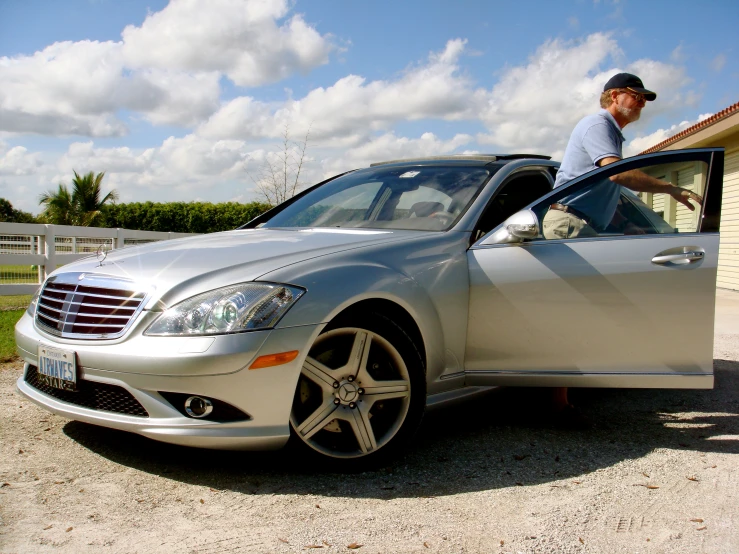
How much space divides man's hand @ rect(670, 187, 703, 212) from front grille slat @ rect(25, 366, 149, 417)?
3.01m

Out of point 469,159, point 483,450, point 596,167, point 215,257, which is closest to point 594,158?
point 596,167

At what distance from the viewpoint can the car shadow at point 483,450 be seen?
126 inches

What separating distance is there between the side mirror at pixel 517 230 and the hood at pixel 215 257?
0.44 metres

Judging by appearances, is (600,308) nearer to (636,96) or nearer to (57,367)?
(636,96)

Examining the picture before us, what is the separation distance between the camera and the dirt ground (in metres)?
2.62

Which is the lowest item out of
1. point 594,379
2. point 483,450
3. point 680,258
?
point 483,450

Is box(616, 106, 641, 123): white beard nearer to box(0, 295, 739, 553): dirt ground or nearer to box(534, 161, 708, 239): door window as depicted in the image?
box(534, 161, 708, 239): door window

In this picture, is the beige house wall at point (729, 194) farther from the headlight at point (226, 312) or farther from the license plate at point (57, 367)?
the license plate at point (57, 367)

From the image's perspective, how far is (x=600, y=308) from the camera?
12.3 feet

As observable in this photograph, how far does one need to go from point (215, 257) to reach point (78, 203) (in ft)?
100

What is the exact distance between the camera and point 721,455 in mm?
3777

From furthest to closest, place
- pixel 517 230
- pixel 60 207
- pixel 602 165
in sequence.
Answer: pixel 60 207 → pixel 602 165 → pixel 517 230

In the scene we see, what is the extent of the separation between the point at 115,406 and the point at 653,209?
9.89ft

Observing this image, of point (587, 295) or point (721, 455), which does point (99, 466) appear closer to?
point (587, 295)
